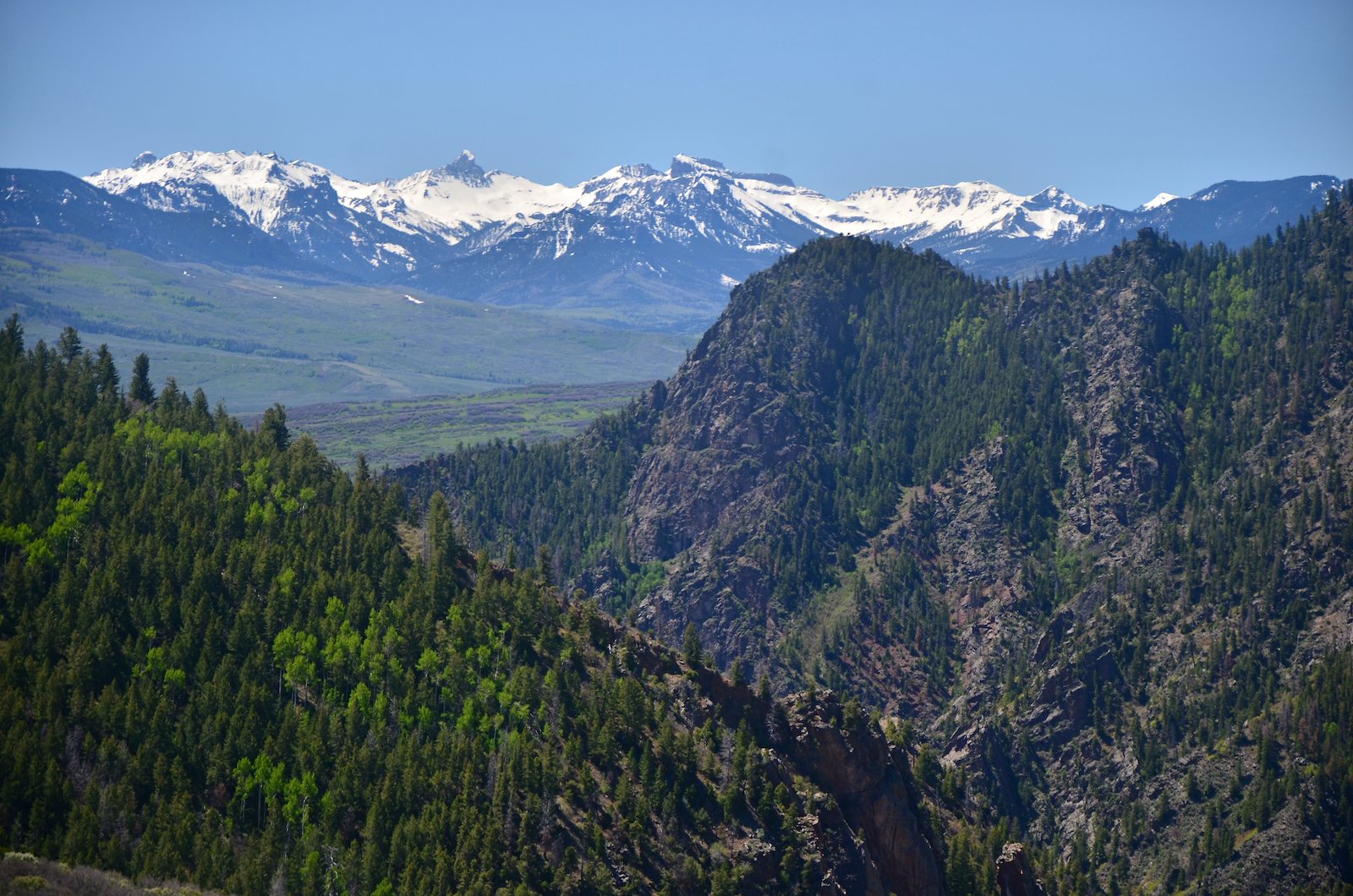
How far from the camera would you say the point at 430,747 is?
192875 mm

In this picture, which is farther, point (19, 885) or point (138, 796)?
point (138, 796)

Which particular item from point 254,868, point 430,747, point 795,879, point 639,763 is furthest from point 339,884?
point 795,879

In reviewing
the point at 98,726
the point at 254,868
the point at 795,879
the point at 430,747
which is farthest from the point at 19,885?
the point at 795,879

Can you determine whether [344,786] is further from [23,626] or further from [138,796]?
[23,626]

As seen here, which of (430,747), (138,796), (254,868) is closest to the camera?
(254,868)

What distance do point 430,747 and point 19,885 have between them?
67.1 meters

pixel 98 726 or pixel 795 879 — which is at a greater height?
pixel 98 726

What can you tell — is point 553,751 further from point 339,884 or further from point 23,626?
point 23,626

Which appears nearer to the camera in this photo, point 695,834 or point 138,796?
point 138,796

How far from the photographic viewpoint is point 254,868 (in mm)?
165375

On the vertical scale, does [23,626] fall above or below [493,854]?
above

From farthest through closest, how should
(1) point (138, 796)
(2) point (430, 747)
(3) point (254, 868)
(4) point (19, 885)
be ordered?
1. (2) point (430, 747)
2. (1) point (138, 796)
3. (3) point (254, 868)
4. (4) point (19, 885)

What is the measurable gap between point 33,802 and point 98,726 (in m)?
17.4

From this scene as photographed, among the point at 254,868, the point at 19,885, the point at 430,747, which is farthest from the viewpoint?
the point at 430,747
